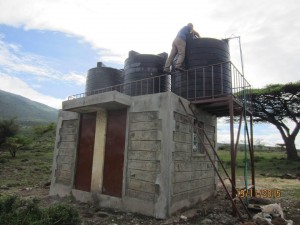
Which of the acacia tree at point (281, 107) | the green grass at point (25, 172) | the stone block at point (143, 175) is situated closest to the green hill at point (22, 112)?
the green grass at point (25, 172)

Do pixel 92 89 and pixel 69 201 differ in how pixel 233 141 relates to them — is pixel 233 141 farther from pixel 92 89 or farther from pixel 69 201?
pixel 92 89

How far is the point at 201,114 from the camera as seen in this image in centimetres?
952

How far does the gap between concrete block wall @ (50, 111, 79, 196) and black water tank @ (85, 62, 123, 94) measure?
1737mm

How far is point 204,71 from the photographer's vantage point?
8.73 m

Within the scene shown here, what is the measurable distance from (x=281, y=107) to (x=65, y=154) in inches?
804

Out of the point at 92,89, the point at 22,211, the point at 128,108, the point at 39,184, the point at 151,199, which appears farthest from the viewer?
the point at 39,184

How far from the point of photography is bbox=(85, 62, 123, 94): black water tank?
38.3 feet

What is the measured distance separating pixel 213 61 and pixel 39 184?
10.5 m

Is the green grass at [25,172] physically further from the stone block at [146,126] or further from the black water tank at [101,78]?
the stone block at [146,126]

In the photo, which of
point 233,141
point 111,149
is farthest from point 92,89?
point 233,141

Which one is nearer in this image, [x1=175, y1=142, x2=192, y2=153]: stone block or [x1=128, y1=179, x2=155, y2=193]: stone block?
[x1=128, y1=179, x2=155, y2=193]: stone block

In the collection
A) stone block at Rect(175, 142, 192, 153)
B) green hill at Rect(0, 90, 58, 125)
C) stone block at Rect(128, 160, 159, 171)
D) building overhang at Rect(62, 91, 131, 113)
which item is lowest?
stone block at Rect(128, 160, 159, 171)

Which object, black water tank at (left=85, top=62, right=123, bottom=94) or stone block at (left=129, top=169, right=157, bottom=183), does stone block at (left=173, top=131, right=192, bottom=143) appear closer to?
stone block at (left=129, top=169, right=157, bottom=183)

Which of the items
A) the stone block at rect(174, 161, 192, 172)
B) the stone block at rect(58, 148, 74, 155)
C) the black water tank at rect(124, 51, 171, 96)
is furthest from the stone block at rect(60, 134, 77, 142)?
the stone block at rect(174, 161, 192, 172)
